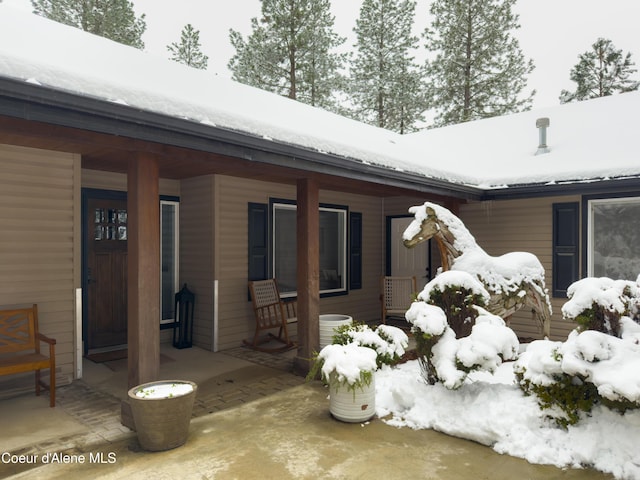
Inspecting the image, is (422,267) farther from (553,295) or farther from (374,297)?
(553,295)

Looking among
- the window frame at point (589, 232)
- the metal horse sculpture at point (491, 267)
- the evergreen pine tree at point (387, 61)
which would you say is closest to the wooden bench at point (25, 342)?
the metal horse sculpture at point (491, 267)

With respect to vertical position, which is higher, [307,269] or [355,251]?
[355,251]

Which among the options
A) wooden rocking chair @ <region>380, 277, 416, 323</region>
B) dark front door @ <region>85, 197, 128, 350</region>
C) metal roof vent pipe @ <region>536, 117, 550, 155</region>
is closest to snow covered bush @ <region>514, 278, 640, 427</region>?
wooden rocking chair @ <region>380, 277, 416, 323</region>

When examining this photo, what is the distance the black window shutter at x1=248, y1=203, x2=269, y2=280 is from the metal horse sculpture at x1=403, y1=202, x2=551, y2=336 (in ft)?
8.19

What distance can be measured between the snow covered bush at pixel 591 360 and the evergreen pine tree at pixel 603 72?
661 inches

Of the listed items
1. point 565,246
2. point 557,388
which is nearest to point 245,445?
point 557,388

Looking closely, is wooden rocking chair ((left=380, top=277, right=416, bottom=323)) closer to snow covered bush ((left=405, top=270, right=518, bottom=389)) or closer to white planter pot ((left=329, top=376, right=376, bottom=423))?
snow covered bush ((left=405, top=270, right=518, bottom=389))

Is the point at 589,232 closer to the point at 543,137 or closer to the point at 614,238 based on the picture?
the point at 614,238

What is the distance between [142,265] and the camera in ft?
11.6

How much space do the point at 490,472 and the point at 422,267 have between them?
5856 millimetres

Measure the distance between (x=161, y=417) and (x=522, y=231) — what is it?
236 inches

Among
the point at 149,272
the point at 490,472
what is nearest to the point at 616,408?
the point at 490,472

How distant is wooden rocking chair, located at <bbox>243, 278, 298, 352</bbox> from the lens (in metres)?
6.16

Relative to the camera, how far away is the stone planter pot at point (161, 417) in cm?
311
